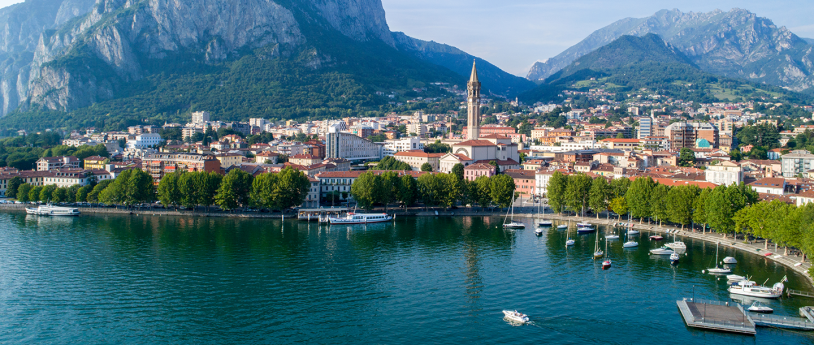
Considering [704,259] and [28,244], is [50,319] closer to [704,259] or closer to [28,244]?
[28,244]

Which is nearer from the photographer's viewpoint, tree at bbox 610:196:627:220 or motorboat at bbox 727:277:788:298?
motorboat at bbox 727:277:788:298

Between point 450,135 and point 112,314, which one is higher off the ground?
point 450,135

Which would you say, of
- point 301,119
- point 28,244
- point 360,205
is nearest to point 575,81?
point 301,119

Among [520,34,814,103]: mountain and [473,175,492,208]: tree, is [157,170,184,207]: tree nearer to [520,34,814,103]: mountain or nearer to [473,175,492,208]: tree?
[473,175,492,208]: tree

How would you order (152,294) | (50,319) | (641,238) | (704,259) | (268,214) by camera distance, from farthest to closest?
(268,214) < (641,238) < (704,259) < (152,294) < (50,319)

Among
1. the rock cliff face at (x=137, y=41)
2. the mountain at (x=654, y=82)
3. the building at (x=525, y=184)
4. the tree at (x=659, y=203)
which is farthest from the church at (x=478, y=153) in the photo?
the mountain at (x=654, y=82)

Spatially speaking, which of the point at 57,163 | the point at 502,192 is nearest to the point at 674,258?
the point at 502,192

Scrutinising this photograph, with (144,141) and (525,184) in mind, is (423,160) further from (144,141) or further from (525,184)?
(144,141)

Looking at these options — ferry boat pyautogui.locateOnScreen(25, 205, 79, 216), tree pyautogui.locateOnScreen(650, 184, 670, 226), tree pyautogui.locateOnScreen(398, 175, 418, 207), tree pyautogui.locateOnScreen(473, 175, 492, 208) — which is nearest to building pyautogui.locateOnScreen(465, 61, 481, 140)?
tree pyautogui.locateOnScreen(473, 175, 492, 208)
